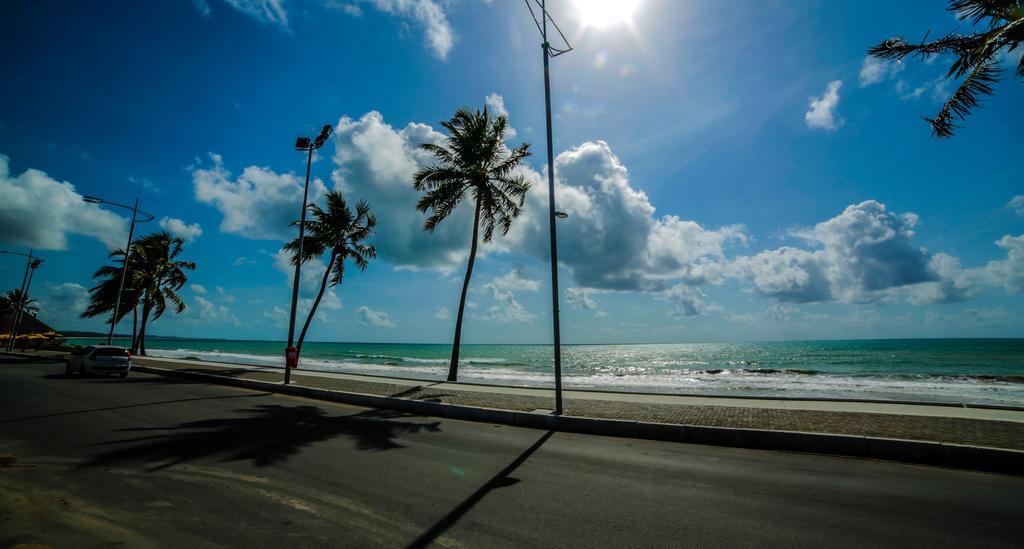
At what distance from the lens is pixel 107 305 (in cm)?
3862

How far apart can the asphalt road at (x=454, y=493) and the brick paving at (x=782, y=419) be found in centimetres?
Answer: 126

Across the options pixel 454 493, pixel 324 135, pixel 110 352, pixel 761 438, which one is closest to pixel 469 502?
pixel 454 493

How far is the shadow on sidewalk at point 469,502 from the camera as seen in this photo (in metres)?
3.68

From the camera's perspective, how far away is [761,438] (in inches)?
294

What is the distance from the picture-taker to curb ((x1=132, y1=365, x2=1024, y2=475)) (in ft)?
20.1

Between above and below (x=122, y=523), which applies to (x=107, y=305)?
above

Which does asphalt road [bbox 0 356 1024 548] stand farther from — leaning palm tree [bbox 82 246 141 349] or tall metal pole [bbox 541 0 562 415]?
leaning palm tree [bbox 82 246 141 349]

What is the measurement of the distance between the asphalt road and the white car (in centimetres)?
1458

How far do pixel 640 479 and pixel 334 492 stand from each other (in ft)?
12.3

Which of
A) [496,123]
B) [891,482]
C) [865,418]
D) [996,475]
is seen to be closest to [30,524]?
[891,482]

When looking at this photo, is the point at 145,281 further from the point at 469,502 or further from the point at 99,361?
the point at 469,502

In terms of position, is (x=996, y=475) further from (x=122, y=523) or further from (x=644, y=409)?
(x=122, y=523)

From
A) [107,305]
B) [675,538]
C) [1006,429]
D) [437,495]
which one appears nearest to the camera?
[675,538]

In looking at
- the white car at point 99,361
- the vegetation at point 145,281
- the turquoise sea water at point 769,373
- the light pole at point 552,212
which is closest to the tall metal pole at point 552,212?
the light pole at point 552,212
